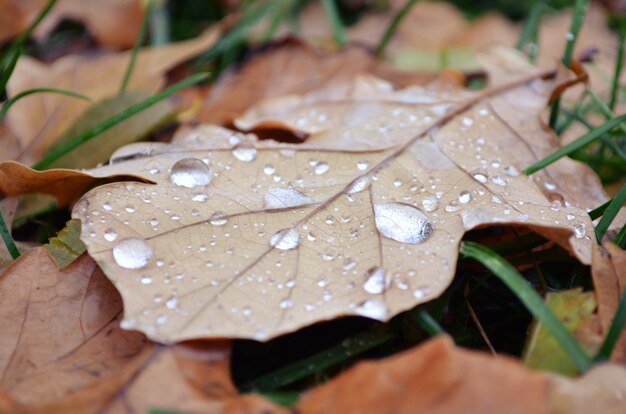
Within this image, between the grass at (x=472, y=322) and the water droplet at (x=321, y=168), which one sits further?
the water droplet at (x=321, y=168)

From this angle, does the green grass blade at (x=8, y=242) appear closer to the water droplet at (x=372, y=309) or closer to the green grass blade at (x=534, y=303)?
the water droplet at (x=372, y=309)

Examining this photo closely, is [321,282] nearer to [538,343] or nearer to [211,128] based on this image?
[538,343]

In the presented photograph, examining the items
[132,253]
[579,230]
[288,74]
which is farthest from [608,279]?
[288,74]

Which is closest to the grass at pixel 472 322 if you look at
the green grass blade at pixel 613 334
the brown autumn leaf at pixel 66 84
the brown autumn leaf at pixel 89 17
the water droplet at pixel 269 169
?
the green grass blade at pixel 613 334

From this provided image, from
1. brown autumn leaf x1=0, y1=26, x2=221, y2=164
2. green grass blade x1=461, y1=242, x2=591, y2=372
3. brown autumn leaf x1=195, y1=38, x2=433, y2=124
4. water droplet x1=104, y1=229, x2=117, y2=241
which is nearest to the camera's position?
green grass blade x1=461, y1=242, x2=591, y2=372

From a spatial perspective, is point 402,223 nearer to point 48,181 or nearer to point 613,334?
point 613,334

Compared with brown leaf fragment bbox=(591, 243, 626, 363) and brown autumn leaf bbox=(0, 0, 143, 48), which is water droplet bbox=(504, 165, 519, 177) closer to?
brown leaf fragment bbox=(591, 243, 626, 363)

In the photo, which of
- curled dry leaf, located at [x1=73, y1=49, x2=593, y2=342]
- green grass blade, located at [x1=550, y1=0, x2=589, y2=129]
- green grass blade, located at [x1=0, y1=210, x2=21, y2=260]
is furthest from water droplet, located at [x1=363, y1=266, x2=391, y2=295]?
green grass blade, located at [x1=550, y1=0, x2=589, y2=129]
